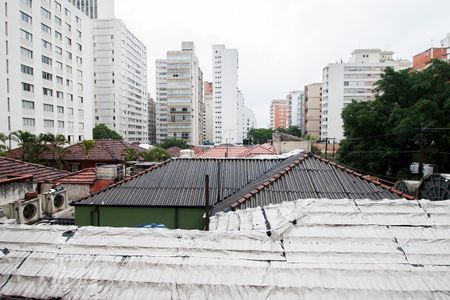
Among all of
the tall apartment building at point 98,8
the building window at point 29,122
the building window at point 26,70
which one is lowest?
the building window at point 29,122

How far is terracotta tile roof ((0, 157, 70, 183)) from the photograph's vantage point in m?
14.5

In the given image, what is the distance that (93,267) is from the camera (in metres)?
4.66

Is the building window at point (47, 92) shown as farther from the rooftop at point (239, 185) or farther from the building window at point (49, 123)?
the rooftop at point (239, 185)

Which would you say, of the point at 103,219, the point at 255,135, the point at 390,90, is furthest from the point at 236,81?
the point at 103,219

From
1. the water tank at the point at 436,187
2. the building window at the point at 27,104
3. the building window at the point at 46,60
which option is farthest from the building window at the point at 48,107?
the water tank at the point at 436,187

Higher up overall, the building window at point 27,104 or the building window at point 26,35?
the building window at point 26,35

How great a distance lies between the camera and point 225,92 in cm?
11212

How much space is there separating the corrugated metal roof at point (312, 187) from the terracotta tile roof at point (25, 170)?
39.4ft

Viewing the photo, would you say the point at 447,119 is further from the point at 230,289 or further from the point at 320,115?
the point at 320,115

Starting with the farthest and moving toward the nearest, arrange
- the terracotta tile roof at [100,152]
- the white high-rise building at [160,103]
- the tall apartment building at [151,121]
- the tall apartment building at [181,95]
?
the tall apartment building at [151,121] < the white high-rise building at [160,103] < the tall apartment building at [181,95] < the terracotta tile roof at [100,152]

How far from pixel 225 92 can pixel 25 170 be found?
327ft

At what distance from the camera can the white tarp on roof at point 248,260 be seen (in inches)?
165

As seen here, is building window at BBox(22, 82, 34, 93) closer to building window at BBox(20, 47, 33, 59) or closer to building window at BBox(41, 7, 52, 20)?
building window at BBox(20, 47, 33, 59)

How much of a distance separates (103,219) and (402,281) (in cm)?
1044
